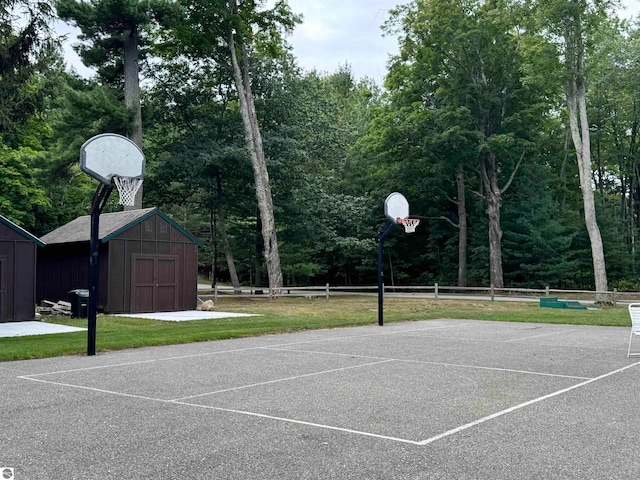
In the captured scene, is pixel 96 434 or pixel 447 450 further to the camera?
pixel 96 434

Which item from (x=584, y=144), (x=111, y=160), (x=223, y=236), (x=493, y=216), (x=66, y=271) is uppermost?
(x=584, y=144)

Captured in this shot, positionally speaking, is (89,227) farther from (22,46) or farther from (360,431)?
(360,431)

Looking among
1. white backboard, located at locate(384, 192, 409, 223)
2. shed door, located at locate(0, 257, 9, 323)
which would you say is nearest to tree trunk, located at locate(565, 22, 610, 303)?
white backboard, located at locate(384, 192, 409, 223)

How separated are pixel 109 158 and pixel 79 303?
9407mm

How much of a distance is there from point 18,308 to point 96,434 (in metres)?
14.9

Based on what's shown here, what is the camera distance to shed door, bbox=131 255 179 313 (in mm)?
21906

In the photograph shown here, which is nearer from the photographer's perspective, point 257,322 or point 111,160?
point 111,160

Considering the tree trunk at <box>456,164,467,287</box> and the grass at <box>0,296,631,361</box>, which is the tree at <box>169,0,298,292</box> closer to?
the grass at <box>0,296,631,361</box>

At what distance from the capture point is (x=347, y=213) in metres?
37.0

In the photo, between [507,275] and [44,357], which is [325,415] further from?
[507,275]

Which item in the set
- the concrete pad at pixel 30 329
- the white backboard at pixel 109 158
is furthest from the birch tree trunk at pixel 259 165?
the white backboard at pixel 109 158

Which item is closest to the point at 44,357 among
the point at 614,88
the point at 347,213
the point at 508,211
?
the point at 347,213

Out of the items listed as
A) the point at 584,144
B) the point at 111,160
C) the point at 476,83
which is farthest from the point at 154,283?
the point at 476,83

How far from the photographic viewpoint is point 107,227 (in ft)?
73.7
